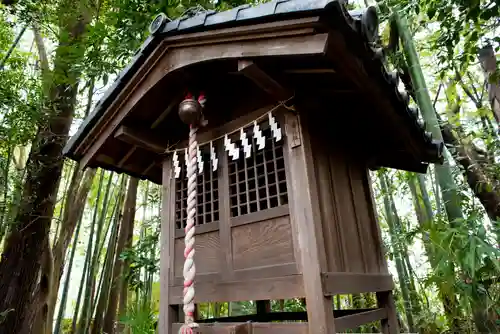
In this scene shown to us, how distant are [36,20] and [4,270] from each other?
4329 millimetres

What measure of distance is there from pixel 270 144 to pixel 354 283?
1.29 m

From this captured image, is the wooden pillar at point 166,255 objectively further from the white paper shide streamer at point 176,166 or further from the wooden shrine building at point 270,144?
the white paper shide streamer at point 176,166

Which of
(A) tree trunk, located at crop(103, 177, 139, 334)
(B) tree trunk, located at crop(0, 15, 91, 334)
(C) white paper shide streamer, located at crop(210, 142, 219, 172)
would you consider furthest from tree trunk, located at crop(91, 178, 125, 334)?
(C) white paper shide streamer, located at crop(210, 142, 219, 172)

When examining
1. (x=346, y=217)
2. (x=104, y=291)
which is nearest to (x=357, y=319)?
(x=346, y=217)

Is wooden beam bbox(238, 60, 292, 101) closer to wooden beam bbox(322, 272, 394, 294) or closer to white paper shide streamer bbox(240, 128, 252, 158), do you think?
white paper shide streamer bbox(240, 128, 252, 158)

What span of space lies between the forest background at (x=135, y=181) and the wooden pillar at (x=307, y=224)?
1519 mm

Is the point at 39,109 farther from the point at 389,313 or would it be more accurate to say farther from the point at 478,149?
the point at 478,149

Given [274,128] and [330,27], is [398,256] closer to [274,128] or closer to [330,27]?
[274,128]

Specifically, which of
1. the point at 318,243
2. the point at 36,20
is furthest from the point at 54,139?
the point at 318,243

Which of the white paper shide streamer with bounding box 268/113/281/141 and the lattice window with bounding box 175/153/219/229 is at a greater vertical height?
the white paper shide streamer with bounding box 268/113/281/141

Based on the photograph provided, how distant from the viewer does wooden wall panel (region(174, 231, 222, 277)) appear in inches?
115

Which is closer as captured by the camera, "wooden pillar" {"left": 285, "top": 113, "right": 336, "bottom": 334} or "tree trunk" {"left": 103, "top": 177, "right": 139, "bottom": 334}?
"wooden pillar" {"left": 285, "top": 113, "right": 336, "bottom": 334}

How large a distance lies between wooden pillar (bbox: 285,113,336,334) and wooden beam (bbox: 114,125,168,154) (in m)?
1.44

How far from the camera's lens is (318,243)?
94.4 inches
